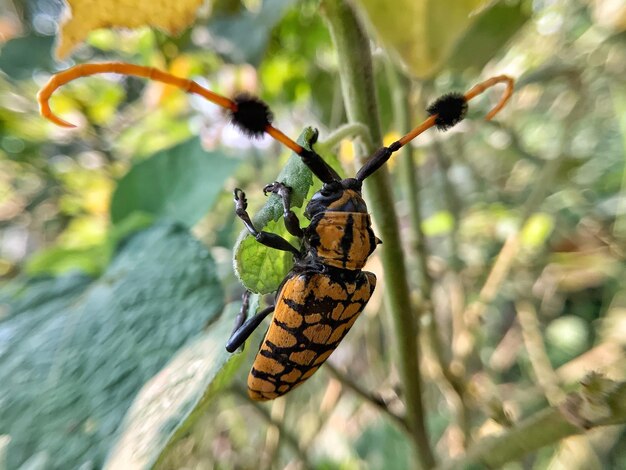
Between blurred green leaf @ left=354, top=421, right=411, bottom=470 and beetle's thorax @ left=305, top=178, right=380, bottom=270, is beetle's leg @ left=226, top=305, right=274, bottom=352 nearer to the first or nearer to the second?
beetle's thorax @ left=305, top=178, right=380, bottom=270

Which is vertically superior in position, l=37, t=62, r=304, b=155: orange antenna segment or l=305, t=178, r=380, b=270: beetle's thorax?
l=37, t=62, r=304, b=155: orange antenna segment

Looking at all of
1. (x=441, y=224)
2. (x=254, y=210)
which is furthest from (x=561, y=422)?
(x=441, y=224)

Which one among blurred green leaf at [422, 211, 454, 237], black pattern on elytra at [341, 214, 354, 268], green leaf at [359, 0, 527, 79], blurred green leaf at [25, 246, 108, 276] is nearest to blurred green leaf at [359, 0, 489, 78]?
green leaf at [359, 0, 527, 79]

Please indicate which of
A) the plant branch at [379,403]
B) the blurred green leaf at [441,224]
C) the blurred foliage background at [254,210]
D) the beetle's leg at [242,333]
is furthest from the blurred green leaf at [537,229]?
the beetle's leg at [242,333]

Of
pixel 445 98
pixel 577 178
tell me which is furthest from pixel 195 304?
pixel 577 178

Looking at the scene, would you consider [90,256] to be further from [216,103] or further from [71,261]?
[216,103]
